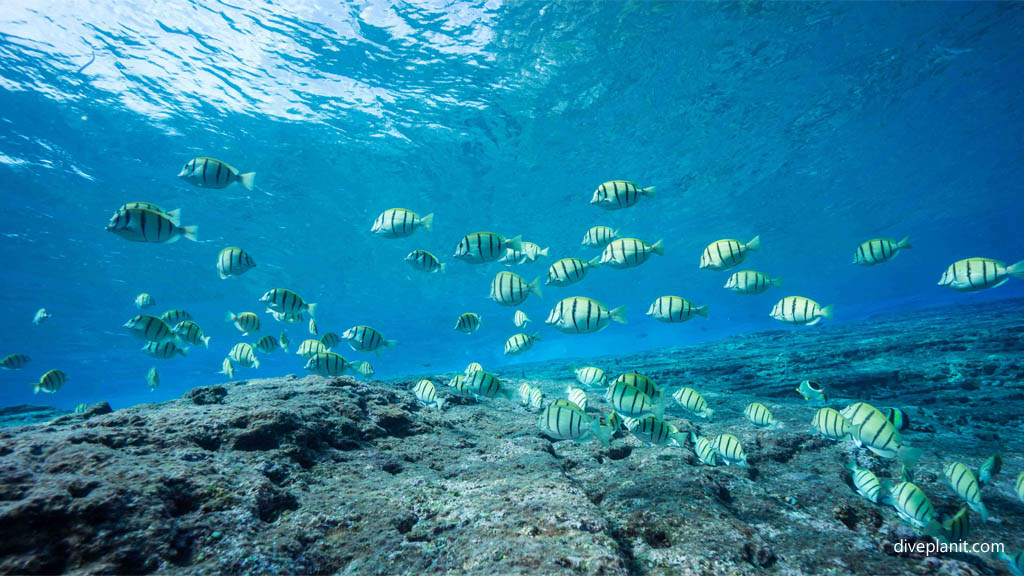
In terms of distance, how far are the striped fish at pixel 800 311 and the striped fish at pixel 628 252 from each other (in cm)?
182

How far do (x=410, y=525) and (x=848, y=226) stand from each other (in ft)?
164

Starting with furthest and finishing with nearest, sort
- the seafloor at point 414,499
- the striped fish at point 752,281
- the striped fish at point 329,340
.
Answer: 1. the striped fish at point 329,340
2. the striped fish at point 752,281
3. the seafloor at point 414,499

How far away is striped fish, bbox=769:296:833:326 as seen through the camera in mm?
4982

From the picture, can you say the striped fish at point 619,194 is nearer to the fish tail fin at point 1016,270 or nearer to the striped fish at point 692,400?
the striped fish at point 692,400

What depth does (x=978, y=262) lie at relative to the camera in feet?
16.1

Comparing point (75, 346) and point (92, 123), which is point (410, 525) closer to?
point (92, 123)

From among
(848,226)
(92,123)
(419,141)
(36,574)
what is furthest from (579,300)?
(848,226)

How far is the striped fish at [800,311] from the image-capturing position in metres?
4.98

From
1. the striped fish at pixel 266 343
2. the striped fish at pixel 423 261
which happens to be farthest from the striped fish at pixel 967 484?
the striped fish at pixel 266 343

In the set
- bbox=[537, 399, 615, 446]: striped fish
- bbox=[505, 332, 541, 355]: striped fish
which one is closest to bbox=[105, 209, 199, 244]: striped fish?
bbox=[537, 399, 615, 446]: striped fish

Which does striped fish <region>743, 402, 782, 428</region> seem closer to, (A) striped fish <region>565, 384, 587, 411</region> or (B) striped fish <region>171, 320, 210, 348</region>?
(A) striped fish <region>565, 384, 587, 411</region>

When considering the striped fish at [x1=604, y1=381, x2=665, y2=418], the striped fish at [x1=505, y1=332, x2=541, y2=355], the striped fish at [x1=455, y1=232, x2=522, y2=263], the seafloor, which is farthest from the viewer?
the striped fish at [x1=505, y1=332, x2=541, y2=355]

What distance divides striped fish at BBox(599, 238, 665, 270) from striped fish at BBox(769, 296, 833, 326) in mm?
1816

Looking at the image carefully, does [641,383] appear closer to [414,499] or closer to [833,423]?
[833,423]
